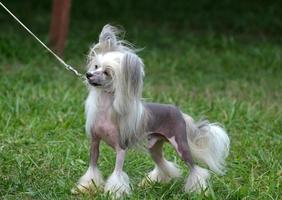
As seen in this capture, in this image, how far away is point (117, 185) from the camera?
3.88m

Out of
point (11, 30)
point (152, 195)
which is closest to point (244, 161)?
point (152, 195)

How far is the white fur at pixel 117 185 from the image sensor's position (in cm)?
386

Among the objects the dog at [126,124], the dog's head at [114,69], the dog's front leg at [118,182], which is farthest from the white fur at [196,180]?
the dog's head at [114,69]

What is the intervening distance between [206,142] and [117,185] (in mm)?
623

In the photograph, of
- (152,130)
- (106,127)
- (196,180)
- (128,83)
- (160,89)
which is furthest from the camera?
(160,89)

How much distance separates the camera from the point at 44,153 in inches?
197

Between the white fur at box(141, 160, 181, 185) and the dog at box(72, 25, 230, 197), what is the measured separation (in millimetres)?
26

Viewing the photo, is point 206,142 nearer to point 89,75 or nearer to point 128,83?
point 128,83

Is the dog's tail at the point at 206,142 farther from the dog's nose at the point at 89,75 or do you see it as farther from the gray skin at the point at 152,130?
the dog's nose at the point at 89,75

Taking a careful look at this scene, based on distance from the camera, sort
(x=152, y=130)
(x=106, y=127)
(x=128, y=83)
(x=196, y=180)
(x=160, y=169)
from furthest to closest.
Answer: (x=160, y=169)
(x=196, y=180)
(x=152, y=130)
(x=106, y=127)
(x=128, y=83)

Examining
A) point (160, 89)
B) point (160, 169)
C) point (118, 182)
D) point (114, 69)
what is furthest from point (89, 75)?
point (160, 89)

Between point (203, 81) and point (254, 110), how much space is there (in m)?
1.59

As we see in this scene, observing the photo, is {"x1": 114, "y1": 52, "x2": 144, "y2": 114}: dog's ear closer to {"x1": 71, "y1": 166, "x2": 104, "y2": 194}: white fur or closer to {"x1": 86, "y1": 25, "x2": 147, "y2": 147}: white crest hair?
{"x1": 86, "y1": 25, "x2": 147, "y2": 147}: white crest hair

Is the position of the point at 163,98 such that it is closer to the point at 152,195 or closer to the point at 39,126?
the point at 39,126
